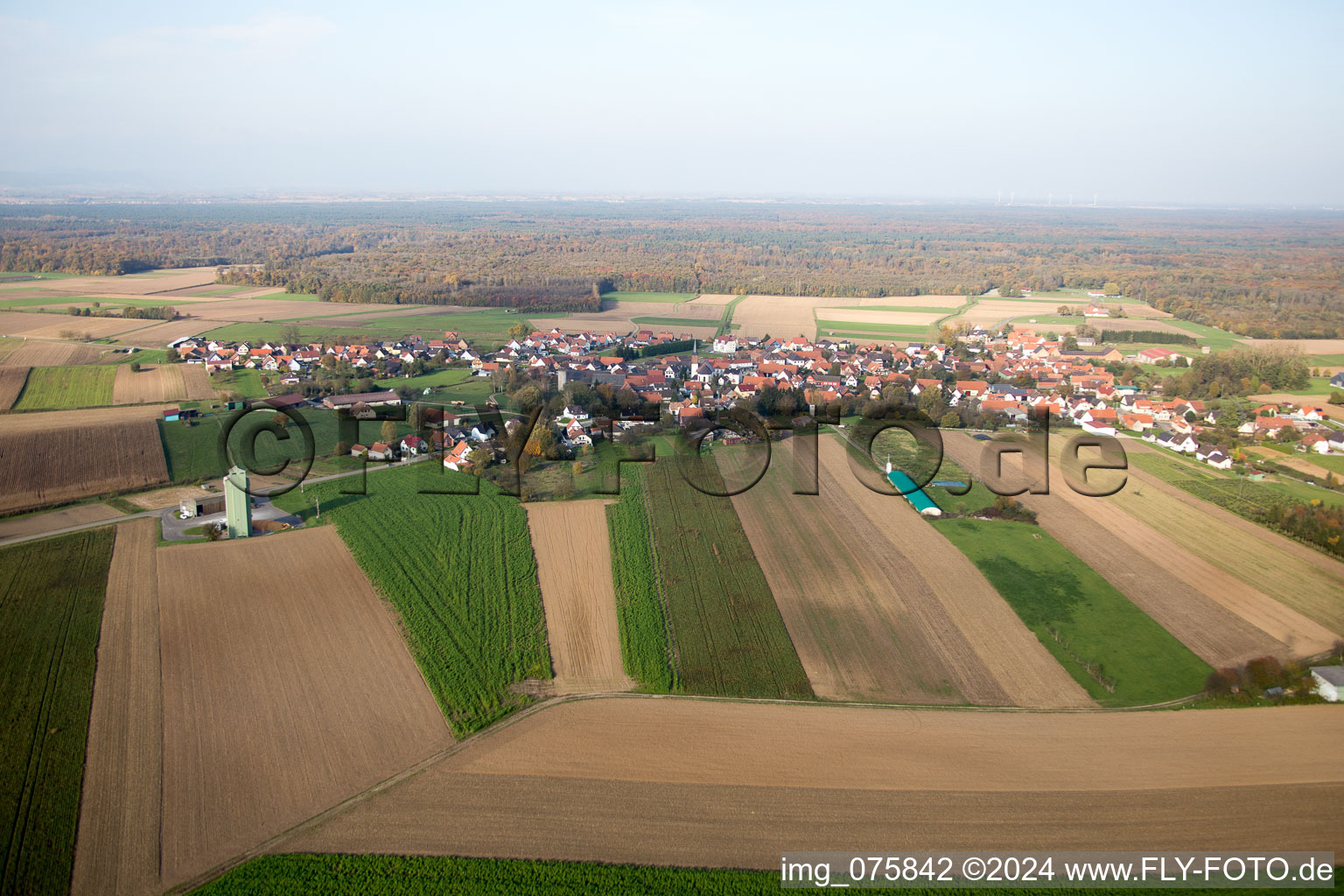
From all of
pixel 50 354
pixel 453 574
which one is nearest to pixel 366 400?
pixel 453 574

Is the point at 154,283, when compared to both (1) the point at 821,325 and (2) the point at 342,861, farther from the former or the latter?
(2) the point at 342,861

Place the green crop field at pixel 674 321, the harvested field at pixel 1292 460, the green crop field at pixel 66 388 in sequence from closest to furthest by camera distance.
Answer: the harvested field at pixel 1292 460, the green crop field at pixel 66 388, the green crop field at pixel 674 321

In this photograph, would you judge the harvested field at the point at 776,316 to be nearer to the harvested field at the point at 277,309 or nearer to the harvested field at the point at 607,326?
the harvested field at the point at 607,326

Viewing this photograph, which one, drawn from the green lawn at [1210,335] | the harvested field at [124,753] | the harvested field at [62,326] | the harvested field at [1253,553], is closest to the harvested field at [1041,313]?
the green lawn at [1210,335]

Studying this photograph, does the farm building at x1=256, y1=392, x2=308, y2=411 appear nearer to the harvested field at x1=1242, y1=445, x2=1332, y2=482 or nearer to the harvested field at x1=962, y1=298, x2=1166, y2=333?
the harvested field at x1=1242, y1=445, x2=1332, y2=482

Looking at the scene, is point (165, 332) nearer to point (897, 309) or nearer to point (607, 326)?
point (607, 326)

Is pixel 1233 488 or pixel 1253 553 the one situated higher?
pixel 1233 488
